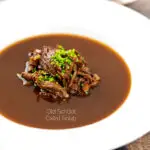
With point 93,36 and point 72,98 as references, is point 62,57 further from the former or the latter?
point 93,36

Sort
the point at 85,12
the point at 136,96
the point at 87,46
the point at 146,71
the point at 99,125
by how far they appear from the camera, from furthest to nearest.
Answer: the point at 85,12, the point at 87,46, the point at 146,71, the point at 136,96, the point at 99,125

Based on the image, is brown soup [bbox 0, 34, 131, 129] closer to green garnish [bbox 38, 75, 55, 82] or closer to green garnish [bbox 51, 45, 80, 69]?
green garnish [bbox 38, 75, 55, 82]

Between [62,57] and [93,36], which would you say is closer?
[62,57]

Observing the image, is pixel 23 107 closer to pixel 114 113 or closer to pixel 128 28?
pixel 114 113

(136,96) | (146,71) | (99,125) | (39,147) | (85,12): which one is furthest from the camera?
(85,12)

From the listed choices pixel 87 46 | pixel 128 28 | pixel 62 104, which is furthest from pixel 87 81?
pixel 128 28

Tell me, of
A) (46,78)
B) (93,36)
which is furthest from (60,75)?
(93,36)

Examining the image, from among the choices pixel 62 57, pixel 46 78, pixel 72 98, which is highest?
pixel 62 57
